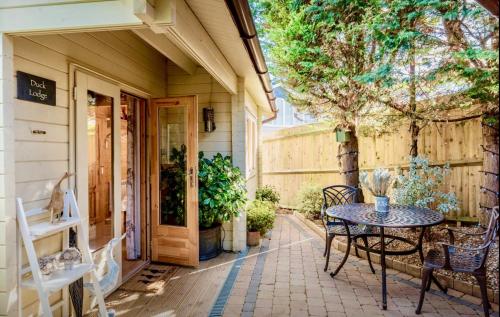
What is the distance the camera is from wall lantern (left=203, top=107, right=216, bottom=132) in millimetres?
4625

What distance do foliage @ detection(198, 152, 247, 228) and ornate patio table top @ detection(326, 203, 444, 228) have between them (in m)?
1.36

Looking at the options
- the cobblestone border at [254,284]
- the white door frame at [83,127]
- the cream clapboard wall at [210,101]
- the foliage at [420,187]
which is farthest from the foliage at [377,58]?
the white door frame at [83,127]

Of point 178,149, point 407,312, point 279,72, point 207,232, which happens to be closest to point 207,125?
point 178,149

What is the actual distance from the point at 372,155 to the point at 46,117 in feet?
17.4

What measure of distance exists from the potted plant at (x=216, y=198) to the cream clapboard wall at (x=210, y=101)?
0.60 ft

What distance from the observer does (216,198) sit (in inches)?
164

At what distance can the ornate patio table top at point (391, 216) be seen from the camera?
2.92 m

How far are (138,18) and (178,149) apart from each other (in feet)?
7.60

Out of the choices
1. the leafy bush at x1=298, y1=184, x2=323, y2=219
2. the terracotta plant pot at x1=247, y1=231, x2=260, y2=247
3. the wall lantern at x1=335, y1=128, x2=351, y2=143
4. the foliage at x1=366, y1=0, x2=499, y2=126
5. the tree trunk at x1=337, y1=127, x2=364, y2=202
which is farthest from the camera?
the leafy bush at x1=298, y1=184, x2=323, y2=219

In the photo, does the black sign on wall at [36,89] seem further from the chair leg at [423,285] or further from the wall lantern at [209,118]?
the chair leg at [423,285]

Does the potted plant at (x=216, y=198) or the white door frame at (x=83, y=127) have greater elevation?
the white door frame at (x=83, y=127)

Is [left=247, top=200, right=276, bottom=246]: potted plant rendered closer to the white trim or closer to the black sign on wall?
the black sign on wall

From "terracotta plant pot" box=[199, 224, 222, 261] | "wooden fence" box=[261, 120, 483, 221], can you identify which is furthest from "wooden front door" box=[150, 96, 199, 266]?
"wooden fence" box=[261, 120, 483, 221]

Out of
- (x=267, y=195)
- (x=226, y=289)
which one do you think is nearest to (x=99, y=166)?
(x=267, y=195)
